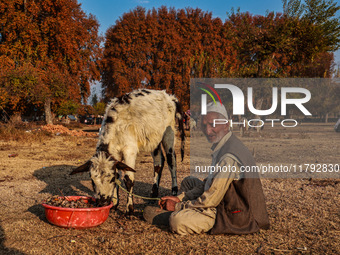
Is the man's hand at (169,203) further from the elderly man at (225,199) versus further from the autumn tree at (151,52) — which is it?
the autumn tree at (151,52)

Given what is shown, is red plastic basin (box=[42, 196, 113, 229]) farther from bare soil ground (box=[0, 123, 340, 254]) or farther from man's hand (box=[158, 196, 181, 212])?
man's hand (box=[158, 196, 181, 212])

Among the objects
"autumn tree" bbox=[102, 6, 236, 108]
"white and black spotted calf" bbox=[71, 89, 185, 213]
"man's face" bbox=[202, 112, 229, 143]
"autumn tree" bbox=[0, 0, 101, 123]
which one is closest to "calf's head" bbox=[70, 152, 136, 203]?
"white and black spotted calf" bbox=[71, 89, 185, 213]

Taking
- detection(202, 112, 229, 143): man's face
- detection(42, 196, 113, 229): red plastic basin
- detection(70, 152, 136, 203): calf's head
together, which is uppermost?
detection(202, 112, 229, 143): man's face

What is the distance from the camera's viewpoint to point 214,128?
4.76 meters

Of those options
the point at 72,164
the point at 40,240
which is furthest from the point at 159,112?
the point at 72,164

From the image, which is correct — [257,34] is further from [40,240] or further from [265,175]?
[40,240]

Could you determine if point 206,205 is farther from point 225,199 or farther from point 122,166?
point 122,166

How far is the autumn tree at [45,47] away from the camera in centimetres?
2034

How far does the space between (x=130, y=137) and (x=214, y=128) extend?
6.46 feet

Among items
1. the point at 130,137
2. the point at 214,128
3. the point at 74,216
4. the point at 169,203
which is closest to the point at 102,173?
the point at 74,216

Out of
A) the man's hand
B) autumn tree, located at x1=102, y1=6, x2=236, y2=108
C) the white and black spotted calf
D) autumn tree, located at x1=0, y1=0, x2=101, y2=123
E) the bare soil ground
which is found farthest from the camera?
autumn tree, located at x1=102, y1=6, x2=236, y2=108

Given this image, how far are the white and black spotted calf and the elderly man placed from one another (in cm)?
135

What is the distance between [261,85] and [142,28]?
22.9 metres

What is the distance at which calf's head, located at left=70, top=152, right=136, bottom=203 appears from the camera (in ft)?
16.8
